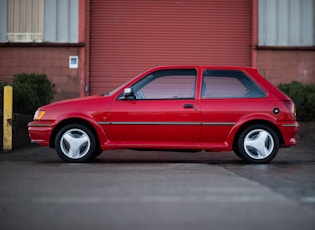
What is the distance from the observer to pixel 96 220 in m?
4.18

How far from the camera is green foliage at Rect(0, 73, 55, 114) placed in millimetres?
12492

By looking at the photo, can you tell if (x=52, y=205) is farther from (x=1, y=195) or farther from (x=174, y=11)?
(x=174, y=11)

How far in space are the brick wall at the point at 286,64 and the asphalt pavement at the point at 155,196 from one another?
8.99 m

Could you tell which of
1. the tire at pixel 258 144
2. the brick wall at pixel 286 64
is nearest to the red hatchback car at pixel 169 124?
the tire at pixel 258 144

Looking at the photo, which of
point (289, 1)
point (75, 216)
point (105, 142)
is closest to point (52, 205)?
point (75, 216)

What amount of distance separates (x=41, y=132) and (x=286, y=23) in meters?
10.4

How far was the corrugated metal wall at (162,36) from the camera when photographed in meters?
17.2

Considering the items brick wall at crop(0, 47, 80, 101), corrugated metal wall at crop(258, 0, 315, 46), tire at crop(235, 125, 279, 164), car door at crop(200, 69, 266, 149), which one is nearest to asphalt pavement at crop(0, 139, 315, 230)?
tire at crop(235, 125, 279, 164)

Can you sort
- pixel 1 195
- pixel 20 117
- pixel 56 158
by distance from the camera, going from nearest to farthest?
pixel 1 195
pixel 56 158
pixel 20 117

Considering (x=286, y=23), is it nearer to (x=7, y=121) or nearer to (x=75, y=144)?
(x=7, y=121)

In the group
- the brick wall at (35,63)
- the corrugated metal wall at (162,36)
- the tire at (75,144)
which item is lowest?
the tire at (75,144)

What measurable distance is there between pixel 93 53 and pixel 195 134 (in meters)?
8.96

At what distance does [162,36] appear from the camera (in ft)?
56.9

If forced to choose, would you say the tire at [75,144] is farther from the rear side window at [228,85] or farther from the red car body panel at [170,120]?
the rear side window at [228,85]
